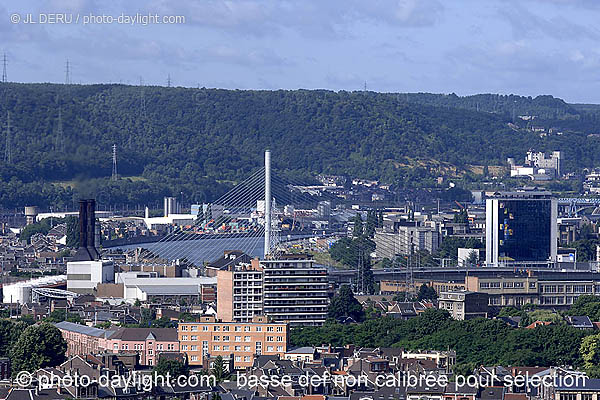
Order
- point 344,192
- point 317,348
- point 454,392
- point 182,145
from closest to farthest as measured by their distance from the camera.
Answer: point 454,392, point 317,348, point 344,192, point 182,145

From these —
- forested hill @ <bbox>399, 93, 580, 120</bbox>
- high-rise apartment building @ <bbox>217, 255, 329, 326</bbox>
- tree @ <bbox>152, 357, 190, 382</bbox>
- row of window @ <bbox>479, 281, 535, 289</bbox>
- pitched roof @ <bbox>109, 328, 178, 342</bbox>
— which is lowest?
tree @ <bbox>152, 357, 190, 382</bbox>

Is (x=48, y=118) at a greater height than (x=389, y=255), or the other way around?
(x=48, y=118)

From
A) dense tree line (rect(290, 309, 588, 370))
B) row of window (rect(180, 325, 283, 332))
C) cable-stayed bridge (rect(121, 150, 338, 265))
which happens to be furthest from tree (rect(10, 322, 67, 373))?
cable-stayed bridge (rect(121, 150, 338, 265))

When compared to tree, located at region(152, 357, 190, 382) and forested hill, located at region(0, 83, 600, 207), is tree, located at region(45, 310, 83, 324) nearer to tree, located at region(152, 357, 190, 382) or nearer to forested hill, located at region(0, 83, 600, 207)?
tree, located at region(152, 357, 190, 382)

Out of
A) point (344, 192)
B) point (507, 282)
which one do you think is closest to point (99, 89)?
point (344, 192)

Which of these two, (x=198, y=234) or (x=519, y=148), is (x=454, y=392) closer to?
(x=198, y=234)

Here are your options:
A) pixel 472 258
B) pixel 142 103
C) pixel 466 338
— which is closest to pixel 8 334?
pixel 466 338
